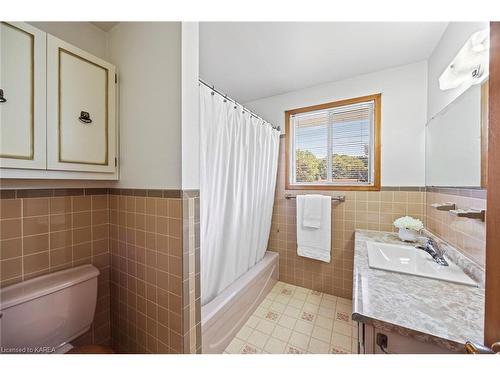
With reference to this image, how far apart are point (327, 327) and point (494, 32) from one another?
6.30ft

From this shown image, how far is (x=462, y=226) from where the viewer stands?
3.45 ft

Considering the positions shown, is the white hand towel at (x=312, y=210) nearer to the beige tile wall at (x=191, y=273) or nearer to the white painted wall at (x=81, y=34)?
the beige tile wall at (x=191, y=273)

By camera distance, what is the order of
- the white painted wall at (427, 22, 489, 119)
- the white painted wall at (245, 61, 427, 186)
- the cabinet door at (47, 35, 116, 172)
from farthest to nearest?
the white painted wall at (245, 61, 427, 186) < the white painted wall at (427, 22, 489, 119) < the cabinet door at (47, 35, 116, 172)

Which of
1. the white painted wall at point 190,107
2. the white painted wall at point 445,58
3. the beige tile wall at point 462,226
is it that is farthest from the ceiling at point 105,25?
the beige tile wall at point 462,226

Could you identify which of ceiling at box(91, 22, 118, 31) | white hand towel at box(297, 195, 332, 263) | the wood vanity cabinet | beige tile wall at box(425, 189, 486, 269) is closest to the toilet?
the wood vanity cabinet

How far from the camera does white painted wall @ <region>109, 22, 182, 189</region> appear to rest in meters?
0.92

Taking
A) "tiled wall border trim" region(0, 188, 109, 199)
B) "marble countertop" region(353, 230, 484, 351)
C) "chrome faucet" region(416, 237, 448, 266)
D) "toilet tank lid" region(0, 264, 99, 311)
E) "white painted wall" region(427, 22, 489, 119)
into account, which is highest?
"white painted wall" region(427, 22, 489, 119)

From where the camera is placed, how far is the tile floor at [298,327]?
1.39 m

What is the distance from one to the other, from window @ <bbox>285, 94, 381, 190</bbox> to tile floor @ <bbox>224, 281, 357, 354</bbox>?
118cm

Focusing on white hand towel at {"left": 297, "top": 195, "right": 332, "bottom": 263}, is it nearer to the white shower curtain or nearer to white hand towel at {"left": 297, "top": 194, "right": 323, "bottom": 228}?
white hand towel at {"left": 297, "top": 194, "right": 323, "bottom": 228}

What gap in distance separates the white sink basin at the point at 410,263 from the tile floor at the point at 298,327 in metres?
0.74

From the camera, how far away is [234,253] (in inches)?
63.8

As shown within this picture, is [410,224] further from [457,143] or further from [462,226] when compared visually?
[457,143]

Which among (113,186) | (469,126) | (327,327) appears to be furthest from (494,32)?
(327,327)
